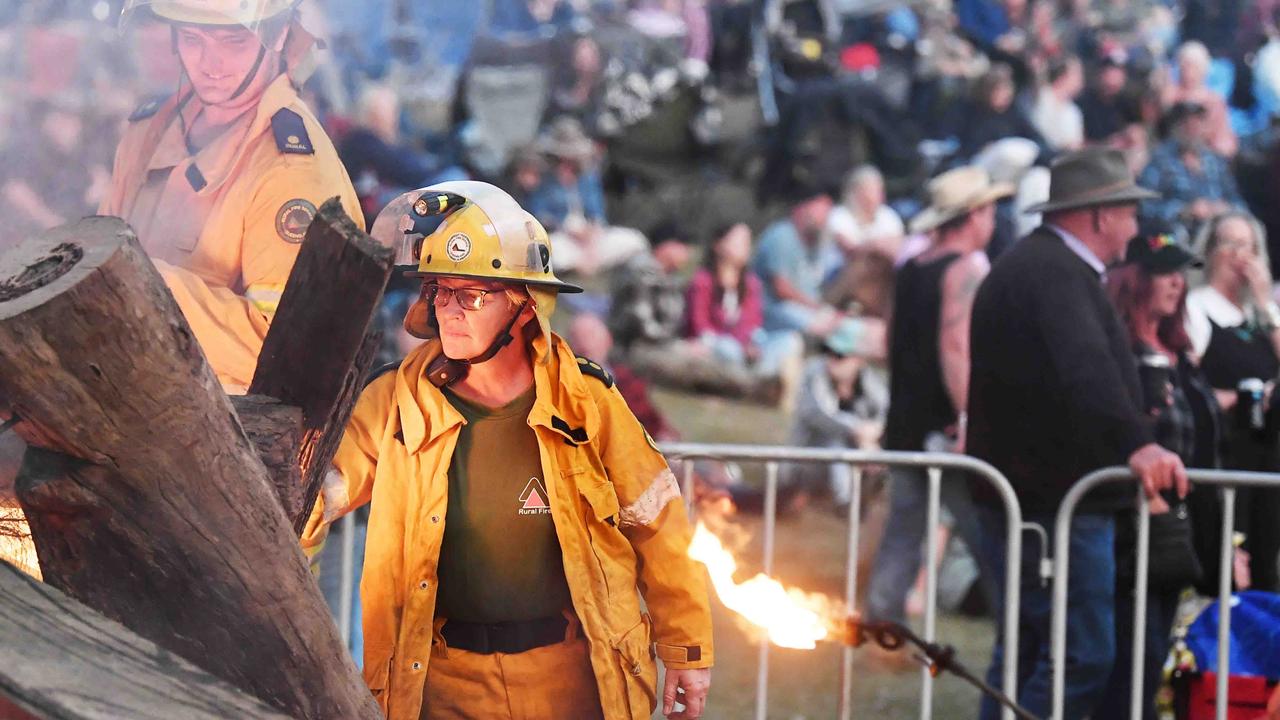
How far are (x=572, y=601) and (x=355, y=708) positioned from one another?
1.85 ft

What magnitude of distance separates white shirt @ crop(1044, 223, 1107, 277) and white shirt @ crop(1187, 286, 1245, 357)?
1.05 m

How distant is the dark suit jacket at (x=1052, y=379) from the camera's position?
514cm

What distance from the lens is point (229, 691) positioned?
2.41 m

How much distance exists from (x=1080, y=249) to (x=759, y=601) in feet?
7.84

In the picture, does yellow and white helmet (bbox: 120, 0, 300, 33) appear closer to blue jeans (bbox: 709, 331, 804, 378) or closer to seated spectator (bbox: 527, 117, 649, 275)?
seated spectator (bbox: 527, 117, 649, 275)

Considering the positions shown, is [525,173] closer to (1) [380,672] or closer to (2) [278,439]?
(1) [380,672]

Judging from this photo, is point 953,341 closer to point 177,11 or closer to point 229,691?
point 177,11

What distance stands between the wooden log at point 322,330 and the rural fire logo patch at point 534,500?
1.28 ft

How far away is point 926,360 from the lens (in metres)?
6.59

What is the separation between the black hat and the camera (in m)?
5.71

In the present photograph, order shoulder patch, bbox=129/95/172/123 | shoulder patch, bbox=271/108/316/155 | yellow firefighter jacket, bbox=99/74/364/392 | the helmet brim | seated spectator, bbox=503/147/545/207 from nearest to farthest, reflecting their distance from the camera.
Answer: the helmet brim, yellow firefighter jacket, bbox=99/74/364/392, shoulder patch, bbox=271/108/316/155, shoulder patch, bbox=129/95/172/123, seated spectator, bbox=503/147/545/207

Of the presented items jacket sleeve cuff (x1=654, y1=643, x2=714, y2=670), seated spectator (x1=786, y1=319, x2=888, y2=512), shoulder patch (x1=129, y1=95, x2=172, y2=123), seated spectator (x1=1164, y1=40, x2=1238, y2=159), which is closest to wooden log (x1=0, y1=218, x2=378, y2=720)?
jacket sleeve cuff (x1=654, y1=643, x2=714, y2=670)

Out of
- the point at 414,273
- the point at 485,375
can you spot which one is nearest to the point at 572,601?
the point at 485,375

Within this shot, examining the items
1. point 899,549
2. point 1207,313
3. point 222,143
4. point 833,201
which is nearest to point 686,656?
point 222,143
